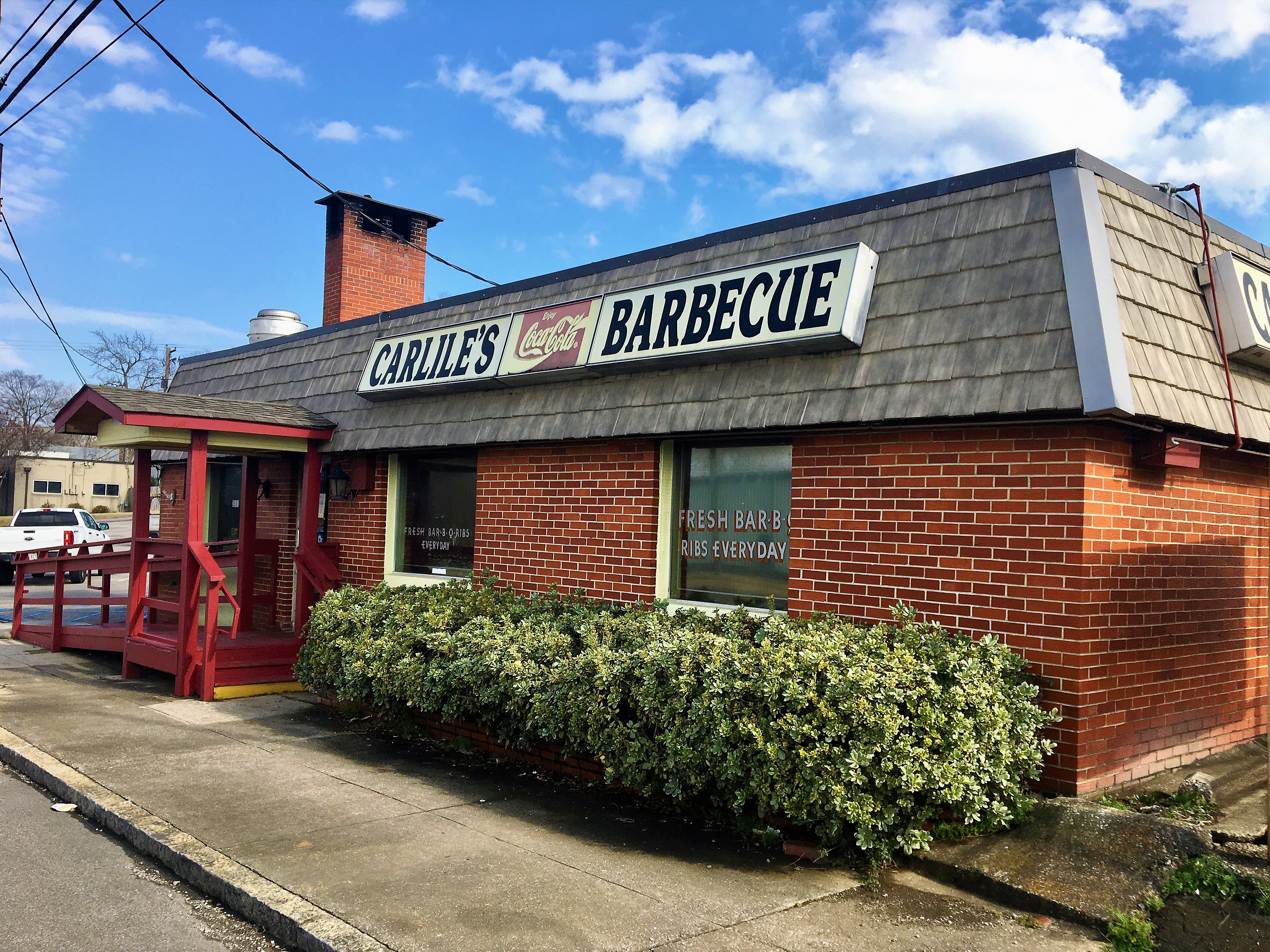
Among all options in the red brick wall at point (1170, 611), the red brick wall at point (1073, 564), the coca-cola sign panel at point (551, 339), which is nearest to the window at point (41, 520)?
the coca-cola sign panel at point (551, 339)

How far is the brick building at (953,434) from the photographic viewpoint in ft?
17.4

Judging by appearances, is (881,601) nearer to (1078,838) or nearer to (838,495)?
(838,495)

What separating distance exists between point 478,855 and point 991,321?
4.20m

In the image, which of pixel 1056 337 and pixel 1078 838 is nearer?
pixel 1078 838

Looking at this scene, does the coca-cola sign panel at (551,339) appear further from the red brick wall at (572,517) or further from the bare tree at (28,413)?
the bare tree at (28,413)

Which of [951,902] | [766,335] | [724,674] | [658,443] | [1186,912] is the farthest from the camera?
[658,443]

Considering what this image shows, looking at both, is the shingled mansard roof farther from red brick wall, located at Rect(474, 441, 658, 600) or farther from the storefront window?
the storefront window

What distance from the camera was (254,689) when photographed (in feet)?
31.7

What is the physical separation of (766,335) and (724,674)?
253cm

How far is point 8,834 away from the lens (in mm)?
5504

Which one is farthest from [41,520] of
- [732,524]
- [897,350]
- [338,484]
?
[897,350]

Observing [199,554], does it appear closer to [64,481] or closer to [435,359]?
[435,359]

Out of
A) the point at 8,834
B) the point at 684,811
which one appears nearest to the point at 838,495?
the point at 684,811

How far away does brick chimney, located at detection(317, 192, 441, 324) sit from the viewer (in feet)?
45.4
